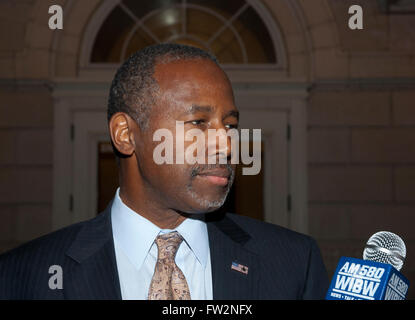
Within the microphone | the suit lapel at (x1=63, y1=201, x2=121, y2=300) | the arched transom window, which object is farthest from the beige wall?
the microphone

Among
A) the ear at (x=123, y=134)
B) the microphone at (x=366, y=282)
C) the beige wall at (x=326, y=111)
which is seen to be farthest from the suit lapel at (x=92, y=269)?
the beige wall at (x=326, y=111)

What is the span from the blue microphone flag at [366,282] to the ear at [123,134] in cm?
66

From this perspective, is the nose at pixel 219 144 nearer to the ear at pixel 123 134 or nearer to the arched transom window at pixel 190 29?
the ear at pixel 123 134

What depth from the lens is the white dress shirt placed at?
127 centimetres

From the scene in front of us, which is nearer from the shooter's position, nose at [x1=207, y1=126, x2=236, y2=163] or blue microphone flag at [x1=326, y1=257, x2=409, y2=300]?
blue microphone flag at [x1=326, y1=257, x2=409, y2=300]

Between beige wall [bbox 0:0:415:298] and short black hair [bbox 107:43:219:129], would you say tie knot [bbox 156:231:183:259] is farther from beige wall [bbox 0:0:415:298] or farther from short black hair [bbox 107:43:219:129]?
beige wall [bbox 0:0:415:298]

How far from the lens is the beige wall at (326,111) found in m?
4.82

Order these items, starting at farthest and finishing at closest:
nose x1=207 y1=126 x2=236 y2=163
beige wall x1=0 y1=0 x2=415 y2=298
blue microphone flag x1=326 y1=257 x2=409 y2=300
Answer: beige wall x1=0 y1=0 x2=415 y2=298, nose x1=207 y1=126 x2=236 y2=163, blue microphone flag x1=326 y1=257 x2=409 y2=300

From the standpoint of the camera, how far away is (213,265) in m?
1.30

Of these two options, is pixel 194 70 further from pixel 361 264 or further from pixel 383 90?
pixel 383 90

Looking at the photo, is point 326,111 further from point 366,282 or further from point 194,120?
point 366,282

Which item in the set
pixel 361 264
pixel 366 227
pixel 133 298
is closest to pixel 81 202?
pixel 366 227

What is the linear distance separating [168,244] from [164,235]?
0.03 metres

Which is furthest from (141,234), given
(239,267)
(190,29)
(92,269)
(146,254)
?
(190,29)
